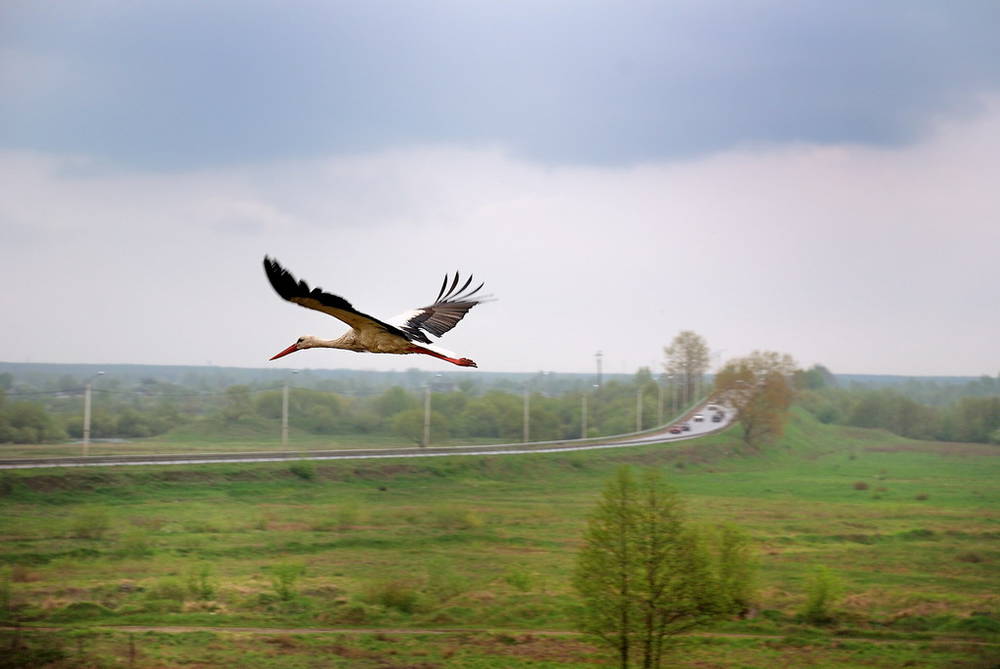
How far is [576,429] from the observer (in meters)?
103

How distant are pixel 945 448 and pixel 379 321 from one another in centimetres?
11757

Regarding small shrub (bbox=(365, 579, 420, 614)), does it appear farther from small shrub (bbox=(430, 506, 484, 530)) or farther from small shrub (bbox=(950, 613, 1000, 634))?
small shrub (bbox=(950, 613, 1000, 634))

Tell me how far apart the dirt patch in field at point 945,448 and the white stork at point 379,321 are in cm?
10787

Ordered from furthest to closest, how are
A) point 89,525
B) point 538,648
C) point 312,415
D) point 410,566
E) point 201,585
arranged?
point 312,415 < point 89,525 < point 410,566 < point 201,585 < point 538,648

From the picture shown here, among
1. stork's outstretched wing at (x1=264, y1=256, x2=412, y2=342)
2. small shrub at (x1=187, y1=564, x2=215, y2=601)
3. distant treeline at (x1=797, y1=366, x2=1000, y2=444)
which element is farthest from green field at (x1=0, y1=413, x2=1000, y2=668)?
distant treeline at (x1=797, y1=366, x2=1000, y2=444)

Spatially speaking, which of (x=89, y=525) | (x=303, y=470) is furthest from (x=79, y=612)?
(x=303, y=470)

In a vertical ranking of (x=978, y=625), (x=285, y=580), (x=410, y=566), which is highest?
(x=285, y=580)

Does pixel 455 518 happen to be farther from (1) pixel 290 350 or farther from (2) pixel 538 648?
(1) pixel 290 350

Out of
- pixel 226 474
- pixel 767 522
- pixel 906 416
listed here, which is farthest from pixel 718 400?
pixel 226 474

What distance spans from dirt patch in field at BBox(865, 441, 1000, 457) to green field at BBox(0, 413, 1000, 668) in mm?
38100

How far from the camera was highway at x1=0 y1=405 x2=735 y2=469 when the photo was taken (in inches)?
2498

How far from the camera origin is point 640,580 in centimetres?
4275

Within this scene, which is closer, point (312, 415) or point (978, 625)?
point (978, 625)

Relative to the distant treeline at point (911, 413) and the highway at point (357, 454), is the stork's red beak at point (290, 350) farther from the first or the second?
the distant treeline at point (911, 413)
